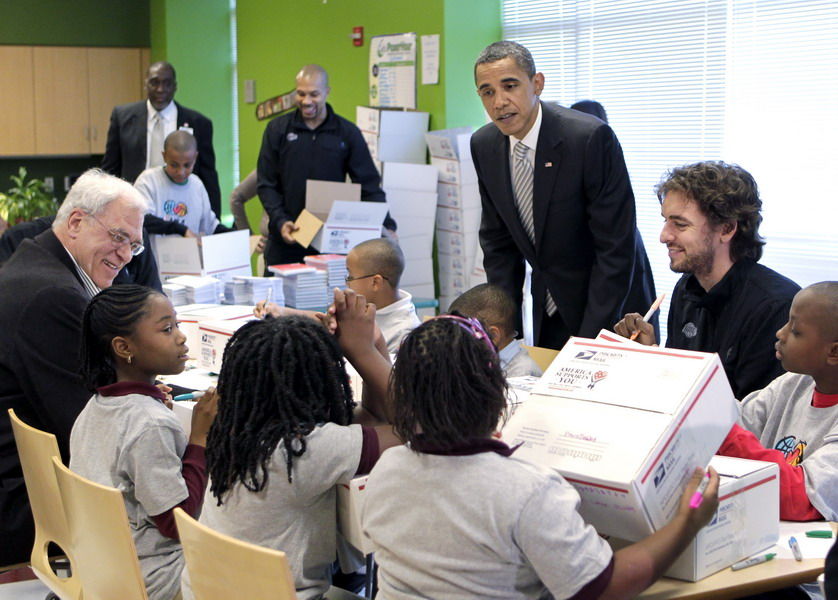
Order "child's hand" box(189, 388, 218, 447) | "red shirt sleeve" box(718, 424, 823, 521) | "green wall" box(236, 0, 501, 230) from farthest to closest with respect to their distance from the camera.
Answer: "green wall" box(236, 0, 501, 230)
"child's hand" box(189, 388, 218, 447)
"red shirt sleeve" box(718, 424, 823, 521)

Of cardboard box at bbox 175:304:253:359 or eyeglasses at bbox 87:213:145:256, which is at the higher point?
eyeglasses at bbox 87:213:145:256

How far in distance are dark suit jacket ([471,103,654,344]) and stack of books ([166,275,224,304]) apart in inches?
49.5

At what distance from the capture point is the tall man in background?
604 centimetres

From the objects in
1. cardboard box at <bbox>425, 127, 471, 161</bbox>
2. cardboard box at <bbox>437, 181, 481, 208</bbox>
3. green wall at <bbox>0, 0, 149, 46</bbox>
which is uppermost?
green wall at <bbox>0, 0, 149, 46</bbox>

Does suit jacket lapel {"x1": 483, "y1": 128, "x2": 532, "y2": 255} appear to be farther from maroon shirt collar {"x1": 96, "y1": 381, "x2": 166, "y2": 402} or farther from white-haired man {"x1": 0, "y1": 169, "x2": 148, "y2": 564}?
maroon shirt collar {"x1": 96, "y1": 381, "x2": 166, "y2": 402}

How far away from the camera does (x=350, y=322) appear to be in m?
2.31

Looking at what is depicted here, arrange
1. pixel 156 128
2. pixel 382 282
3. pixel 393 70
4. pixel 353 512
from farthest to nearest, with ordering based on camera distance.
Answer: pixel 156 128, pixel 393 70, pixel 382 282, pixel 353 512

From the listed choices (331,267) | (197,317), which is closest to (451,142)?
(331,267)

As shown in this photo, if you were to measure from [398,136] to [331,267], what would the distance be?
146cm

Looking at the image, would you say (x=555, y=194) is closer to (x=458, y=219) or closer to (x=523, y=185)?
(x=523, y=185)

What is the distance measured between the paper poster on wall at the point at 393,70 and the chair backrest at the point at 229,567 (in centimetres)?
505

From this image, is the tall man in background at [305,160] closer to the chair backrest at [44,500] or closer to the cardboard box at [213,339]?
the cardboard box at [213,339]

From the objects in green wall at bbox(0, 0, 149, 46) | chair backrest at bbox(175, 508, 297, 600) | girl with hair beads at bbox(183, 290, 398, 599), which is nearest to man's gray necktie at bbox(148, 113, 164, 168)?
green wall at bbox(0, 0, 149, 46)

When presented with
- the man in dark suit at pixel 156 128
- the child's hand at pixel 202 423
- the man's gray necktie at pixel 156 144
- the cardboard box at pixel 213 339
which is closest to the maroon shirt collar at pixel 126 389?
the child's hand at pixel 202 423
